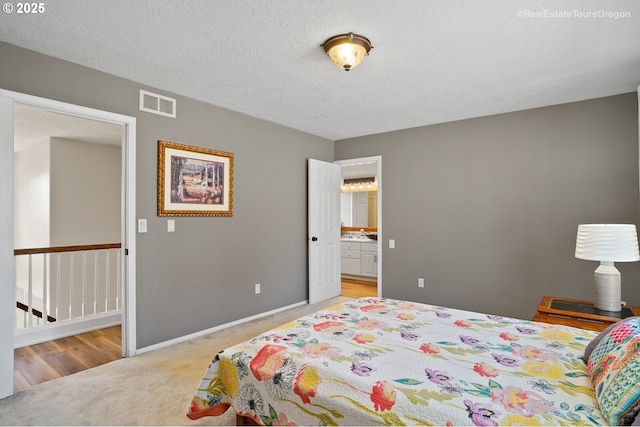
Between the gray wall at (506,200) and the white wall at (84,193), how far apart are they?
434 centimetres

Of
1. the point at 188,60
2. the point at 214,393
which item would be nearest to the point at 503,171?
the point at 188,60

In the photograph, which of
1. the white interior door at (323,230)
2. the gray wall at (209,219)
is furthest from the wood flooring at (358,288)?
the gray wall at (209,219)

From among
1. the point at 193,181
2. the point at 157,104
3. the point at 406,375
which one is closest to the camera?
the point at 406,375

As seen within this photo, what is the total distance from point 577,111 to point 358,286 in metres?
4.09

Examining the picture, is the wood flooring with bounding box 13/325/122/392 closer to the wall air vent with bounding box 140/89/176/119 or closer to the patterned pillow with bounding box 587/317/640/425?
the wall air vent with bounding box 140/89/176/119

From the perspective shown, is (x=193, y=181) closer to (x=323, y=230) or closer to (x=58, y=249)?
(x=58, y=249)

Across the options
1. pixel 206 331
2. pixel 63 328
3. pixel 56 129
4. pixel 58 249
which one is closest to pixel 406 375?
pixel 206 331

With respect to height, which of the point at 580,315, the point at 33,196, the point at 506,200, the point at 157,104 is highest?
the point at 157,104

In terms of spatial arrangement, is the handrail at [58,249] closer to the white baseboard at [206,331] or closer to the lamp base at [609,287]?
the white baseboard at [206,331]

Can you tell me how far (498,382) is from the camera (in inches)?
53.6

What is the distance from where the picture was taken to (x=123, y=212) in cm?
296

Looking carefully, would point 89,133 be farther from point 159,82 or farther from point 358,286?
point 358,286

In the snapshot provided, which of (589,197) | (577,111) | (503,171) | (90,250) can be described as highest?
(577,111)

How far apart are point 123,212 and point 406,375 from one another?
2.70m
